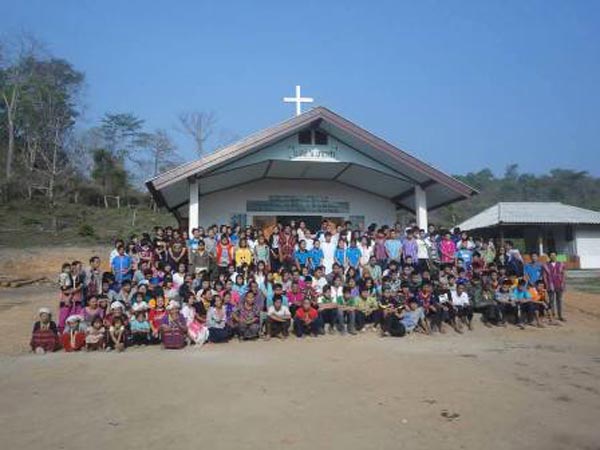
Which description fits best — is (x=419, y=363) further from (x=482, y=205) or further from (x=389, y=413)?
(x=482, y=205)

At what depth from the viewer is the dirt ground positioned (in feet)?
15.2

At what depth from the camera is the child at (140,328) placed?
9.34 meters

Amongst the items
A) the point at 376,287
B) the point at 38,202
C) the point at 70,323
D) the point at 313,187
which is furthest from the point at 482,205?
the point at 70,323

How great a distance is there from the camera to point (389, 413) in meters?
5.27

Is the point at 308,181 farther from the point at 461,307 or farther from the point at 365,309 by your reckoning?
the point at 461,307

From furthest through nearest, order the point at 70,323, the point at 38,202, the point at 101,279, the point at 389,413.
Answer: the point at 38,202 → the point at 101,279 → the point at 70,323 → the point at 389,413

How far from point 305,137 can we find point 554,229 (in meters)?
21.2

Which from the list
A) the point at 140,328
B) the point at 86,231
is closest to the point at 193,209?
the point at 140,328

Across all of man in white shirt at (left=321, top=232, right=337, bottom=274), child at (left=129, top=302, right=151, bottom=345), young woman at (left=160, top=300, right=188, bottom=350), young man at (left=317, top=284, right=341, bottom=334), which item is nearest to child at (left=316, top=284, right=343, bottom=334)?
young man at (left=317, top=284, right=341, bottom=334)

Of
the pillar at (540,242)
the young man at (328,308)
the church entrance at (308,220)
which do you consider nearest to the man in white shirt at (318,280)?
the young man at (328,308)

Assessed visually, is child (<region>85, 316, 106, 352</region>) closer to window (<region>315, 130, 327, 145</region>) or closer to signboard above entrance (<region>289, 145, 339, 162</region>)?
signboard above entrance (<region>289, 145, 339, 162</region>)

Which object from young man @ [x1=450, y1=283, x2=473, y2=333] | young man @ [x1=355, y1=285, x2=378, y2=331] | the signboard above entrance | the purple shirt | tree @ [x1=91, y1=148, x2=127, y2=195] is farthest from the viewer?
tree @ [x1=91, y1=148, x2=127, y2=195]

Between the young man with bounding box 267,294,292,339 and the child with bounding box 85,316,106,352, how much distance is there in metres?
2.83

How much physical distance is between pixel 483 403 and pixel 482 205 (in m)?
60.7
